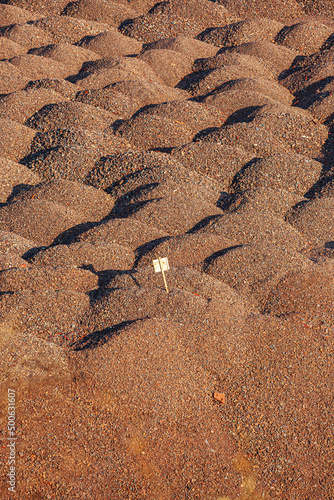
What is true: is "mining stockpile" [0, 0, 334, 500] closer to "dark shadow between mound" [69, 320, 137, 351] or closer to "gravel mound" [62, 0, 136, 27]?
"dark shadow between mound" [69, 320, 137, 351]

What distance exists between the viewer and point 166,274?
570 cm

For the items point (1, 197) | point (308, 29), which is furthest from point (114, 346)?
point (308, 29)

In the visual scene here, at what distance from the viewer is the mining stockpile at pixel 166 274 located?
3904mm

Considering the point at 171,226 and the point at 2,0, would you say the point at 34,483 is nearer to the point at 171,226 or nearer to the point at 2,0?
the point at 171,226

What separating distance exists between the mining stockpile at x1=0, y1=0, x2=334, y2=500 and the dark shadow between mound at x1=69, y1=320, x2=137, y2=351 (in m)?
0.03

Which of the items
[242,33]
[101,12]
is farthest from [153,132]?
[101,12]

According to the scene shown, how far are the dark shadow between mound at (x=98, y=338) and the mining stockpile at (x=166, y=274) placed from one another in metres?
0.03

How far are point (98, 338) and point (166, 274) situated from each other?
135cm

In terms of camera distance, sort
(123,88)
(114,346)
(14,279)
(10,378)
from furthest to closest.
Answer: (123,88), (14,279), (114,346), (10,378)

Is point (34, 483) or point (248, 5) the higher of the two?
point (248, 5)

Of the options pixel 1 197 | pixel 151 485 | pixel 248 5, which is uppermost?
pixel 248 5

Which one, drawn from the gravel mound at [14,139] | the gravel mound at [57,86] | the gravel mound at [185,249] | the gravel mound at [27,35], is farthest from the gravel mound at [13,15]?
the gravel mound at [185,249]

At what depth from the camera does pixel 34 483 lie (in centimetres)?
357

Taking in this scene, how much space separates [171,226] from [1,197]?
3057 millimetres
